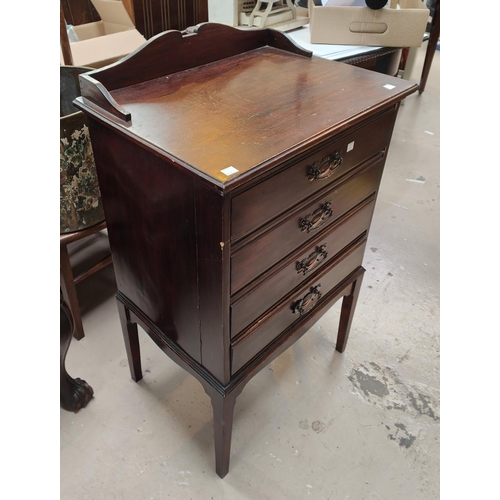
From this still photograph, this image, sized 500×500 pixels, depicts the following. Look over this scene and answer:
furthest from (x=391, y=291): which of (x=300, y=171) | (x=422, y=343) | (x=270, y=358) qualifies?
(x=300, y=171)

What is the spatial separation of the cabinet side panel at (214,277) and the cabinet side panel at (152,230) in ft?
0.09

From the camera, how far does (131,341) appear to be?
140 centimetres

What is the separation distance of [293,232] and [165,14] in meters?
1.70

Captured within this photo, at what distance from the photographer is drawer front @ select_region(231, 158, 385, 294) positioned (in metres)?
0.90

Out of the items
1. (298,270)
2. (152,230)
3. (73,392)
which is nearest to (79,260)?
(73,392)

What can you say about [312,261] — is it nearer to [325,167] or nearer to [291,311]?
[291,311]

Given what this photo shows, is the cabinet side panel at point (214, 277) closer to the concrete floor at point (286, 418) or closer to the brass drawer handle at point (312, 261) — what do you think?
the brass drawer handle at point (312, 261)

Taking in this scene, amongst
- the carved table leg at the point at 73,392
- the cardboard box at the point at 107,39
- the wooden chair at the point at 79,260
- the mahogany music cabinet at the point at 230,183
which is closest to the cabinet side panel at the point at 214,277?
the mahogany music cabinet at the point at 230,183

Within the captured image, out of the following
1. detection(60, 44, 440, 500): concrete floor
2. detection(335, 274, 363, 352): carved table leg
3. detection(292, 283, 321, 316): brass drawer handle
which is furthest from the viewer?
detection(335, 274, 363, 352): carved table leg

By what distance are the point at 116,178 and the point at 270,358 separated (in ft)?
1.92

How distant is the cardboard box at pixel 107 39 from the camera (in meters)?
1.80

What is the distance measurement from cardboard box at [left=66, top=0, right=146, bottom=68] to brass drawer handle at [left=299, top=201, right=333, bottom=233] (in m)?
1.21

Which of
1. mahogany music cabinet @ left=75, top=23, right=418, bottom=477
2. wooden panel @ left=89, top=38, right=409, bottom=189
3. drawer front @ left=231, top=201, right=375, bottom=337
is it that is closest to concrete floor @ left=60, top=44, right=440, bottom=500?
mahogany music cabinet @ left=75, top=23, right=418, bottom=477

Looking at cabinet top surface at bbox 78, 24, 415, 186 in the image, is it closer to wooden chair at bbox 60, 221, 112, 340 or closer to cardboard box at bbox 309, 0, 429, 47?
wooden chair at bbox 60, 221, 112, 340
